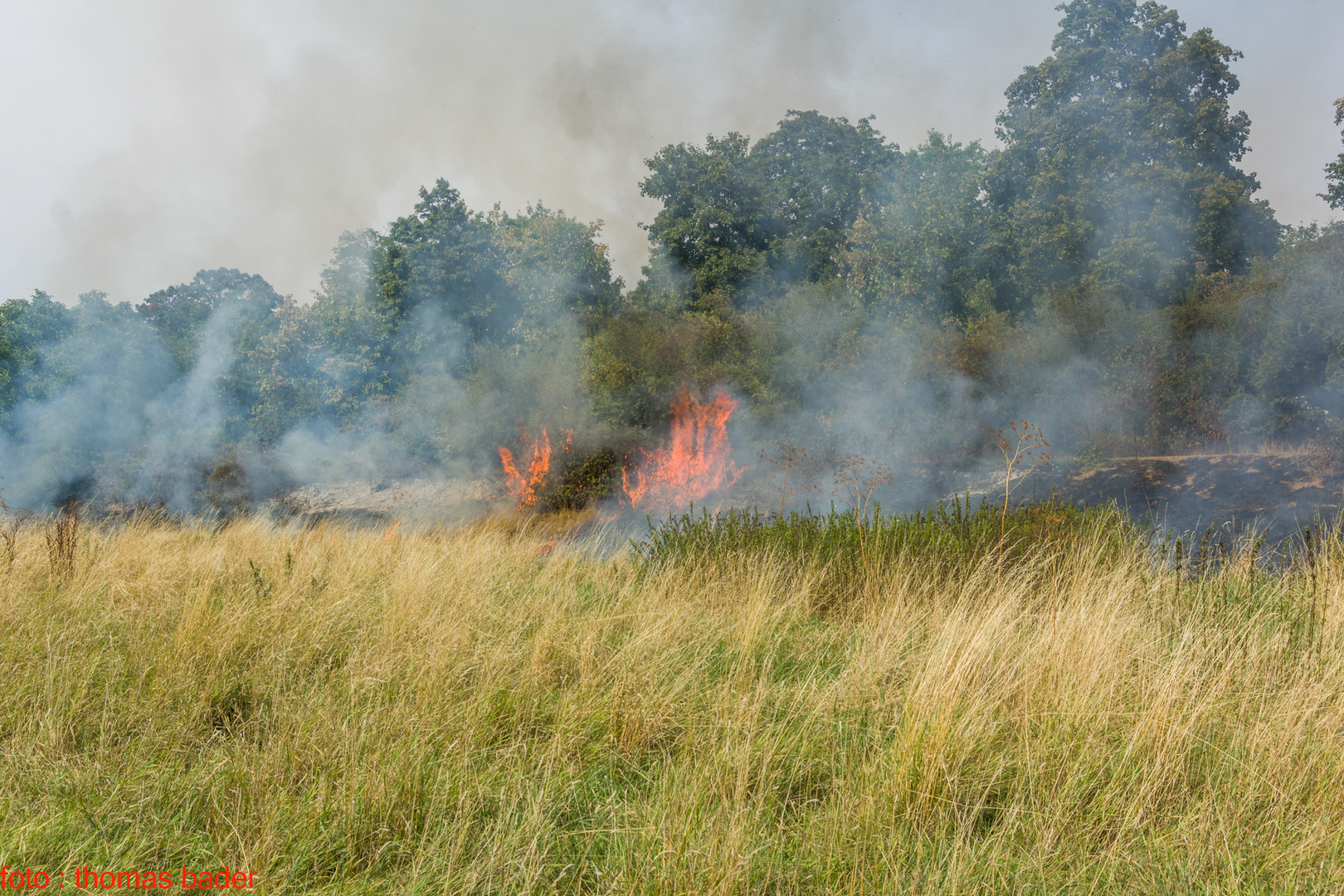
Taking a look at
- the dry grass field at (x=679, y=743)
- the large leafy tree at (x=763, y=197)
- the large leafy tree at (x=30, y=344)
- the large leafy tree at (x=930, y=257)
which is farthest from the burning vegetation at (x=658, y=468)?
the large leafy tree at (x=30, y=344)

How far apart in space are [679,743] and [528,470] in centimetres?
1108

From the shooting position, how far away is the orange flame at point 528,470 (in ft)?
42.9

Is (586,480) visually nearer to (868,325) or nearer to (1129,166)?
(868,325)

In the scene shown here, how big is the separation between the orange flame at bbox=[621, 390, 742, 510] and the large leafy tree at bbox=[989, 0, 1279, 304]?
9.39m

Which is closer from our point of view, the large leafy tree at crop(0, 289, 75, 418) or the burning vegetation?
the burning vegetation

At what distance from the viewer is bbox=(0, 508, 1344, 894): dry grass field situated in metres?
1.92

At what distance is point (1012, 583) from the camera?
4.86 m

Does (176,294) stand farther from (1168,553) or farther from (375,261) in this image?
(1168,553)

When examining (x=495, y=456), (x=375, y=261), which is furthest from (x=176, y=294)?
(x=495, y=456)

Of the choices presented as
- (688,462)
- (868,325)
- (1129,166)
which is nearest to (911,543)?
(688,462)

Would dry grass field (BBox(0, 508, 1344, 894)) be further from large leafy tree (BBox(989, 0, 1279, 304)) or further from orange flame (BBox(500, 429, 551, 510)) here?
large leafy tree (BBox(989, 0, 1279, 304))

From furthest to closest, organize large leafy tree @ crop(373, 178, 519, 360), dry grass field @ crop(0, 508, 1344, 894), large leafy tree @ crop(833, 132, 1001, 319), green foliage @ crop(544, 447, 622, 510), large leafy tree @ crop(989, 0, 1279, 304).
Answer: large leafy tree @ crop(373, 178, 519, 360), large leafy tree @ crop(989, 0, 1279, 304), large leafy tree @ crop(833, 132, 1001, 319), green foliage @ crop(544, 447, 622, 510), dry grass field @ crop(0, 508, 1344, 894)

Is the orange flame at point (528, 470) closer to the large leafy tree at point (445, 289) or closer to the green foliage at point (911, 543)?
the large leafy tree at point (445, 289)

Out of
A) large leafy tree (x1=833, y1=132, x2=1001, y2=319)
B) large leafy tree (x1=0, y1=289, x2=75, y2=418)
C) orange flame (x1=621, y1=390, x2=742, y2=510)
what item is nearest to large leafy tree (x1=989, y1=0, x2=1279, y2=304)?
large leafy tree (x1=833, y1=132, x2=1001, y2=319)
